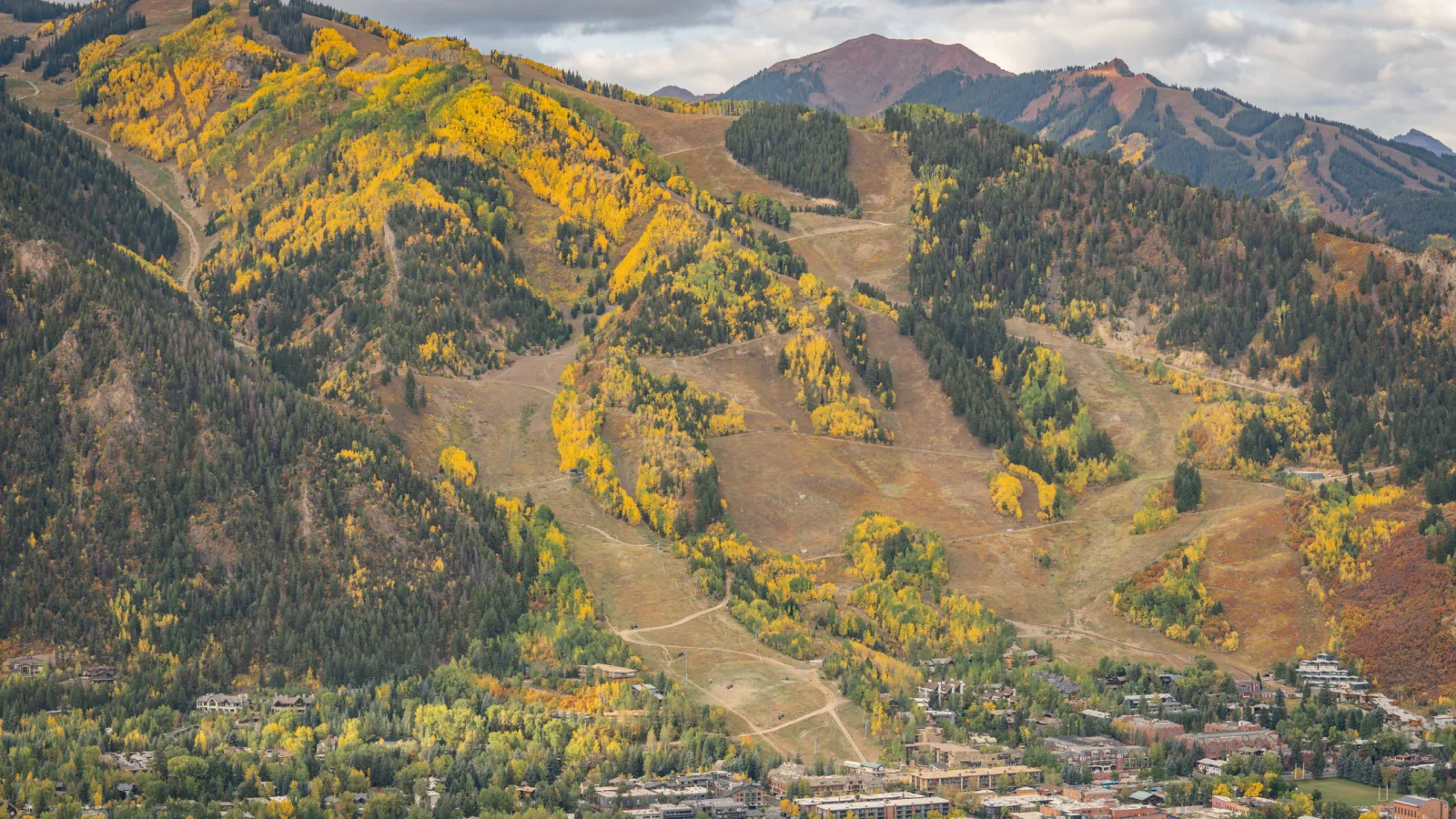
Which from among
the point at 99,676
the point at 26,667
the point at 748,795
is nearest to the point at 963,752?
the point at 748,795

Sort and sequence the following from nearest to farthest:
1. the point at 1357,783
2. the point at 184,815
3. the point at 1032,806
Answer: the point at 184,815
the point at 1032,806
the point at 1357,783

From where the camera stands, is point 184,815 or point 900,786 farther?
point 900,786

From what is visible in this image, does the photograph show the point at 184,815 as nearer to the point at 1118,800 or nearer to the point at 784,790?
the point at 784,790

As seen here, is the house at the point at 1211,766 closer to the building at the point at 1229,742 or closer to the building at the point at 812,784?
the building at the point at 1229,742

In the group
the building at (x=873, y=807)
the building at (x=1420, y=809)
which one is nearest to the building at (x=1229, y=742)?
the building at (x=1420, y=809)

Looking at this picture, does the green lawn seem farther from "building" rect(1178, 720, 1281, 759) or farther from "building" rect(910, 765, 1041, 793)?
"building" rect(910, 765, 1041, 793)

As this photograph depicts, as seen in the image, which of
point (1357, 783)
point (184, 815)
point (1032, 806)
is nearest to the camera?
point (184, 815)

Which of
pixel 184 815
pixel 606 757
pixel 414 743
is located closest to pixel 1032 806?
pixel 606 757
